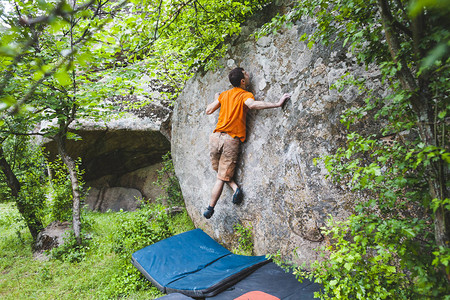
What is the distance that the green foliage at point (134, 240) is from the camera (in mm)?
3146

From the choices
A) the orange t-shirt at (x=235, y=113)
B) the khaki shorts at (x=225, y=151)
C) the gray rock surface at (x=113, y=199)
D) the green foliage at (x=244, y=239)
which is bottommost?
the gray rock surface at (x=113, y=199)

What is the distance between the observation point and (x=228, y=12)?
3.65 meters

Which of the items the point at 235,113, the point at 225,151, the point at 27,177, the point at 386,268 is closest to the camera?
the point at 386,268

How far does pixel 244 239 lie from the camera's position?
3496 millimetres

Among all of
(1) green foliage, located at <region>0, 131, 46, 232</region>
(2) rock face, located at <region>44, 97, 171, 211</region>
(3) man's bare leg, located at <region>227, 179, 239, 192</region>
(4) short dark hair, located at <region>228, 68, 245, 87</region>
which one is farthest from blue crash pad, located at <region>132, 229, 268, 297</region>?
(1) green foliage, located at <region>0, 131, 46, 232</region>

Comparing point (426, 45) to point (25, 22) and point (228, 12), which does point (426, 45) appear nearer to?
point (25, 22)

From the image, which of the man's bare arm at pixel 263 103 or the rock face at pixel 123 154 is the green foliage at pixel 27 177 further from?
the man's bare arm at pixel 263 103

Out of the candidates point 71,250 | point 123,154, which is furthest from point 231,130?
point 123,154

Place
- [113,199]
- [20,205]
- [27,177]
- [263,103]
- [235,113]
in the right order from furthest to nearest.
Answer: [113,199]
[27,177]
[20,205]
[235,113]
[263,103]

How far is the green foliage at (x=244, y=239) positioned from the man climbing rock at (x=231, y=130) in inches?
14.3

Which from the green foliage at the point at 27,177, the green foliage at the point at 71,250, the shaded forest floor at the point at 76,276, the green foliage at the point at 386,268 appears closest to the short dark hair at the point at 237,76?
the green foliage at the point at 386,268

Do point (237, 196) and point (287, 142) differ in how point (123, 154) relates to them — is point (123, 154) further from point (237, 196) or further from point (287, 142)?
point (287, 142)

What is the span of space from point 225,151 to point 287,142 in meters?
0.94

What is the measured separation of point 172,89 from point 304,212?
198 inches
